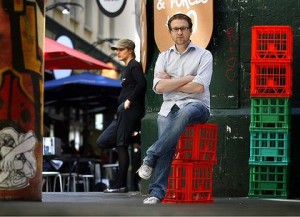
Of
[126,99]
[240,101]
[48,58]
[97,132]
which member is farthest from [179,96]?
[97,132]

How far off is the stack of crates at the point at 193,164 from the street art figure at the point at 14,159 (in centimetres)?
138

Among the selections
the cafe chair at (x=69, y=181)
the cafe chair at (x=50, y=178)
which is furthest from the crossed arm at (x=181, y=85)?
the cafe chair at (x=69, y=181)

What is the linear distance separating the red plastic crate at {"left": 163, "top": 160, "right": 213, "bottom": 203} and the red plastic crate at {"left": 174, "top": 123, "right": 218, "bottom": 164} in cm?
8

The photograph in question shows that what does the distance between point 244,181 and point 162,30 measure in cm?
208

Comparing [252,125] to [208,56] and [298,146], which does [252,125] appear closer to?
[298,146]

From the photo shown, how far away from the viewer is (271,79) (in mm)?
11430

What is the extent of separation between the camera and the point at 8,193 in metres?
9.89

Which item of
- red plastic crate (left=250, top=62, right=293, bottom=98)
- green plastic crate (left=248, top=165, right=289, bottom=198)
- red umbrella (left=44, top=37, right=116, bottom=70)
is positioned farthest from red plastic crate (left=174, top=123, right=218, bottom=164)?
red umbrella (left=44, top=37, right=116, bottom=70)

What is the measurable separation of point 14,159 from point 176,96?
1.63 metres

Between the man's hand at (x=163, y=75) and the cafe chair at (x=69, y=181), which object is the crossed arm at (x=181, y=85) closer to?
the man's hand at (x=163, y=75)

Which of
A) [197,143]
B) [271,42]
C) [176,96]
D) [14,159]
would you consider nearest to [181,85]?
[176,96]

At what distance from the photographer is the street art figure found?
9852mm

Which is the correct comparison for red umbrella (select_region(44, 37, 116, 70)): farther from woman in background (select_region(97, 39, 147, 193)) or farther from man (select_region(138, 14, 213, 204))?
man (select_region(138, 14, 213, 204))

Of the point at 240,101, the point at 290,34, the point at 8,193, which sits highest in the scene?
the point at 290,34
